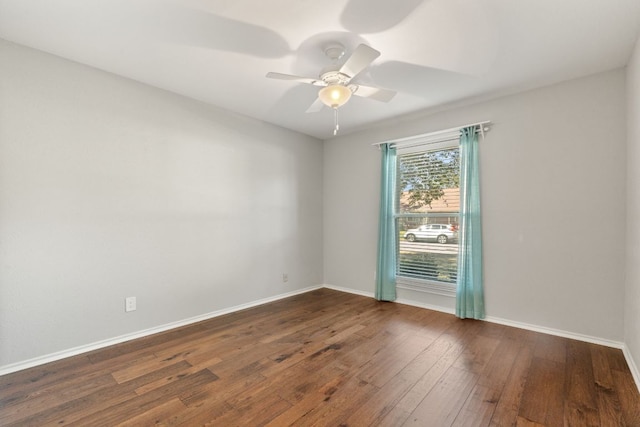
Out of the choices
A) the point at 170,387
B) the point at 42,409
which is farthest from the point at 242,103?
the point at 42,409

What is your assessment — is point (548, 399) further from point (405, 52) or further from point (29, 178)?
point (29, 178)

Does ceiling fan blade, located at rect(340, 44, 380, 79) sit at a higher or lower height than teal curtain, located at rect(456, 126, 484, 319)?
higher

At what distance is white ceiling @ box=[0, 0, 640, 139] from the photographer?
1.87 meters

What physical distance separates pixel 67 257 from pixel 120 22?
1.90m

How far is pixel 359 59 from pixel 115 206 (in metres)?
2.49

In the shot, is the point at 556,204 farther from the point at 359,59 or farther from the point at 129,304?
the point at 129,304

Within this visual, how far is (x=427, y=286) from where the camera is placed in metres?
3.78

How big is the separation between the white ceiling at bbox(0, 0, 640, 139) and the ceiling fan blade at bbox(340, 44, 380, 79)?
256 millimetres

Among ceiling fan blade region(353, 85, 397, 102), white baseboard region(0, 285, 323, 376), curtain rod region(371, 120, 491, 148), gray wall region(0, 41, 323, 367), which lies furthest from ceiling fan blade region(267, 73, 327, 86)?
white baseboard region(0, 285, 323, 376)

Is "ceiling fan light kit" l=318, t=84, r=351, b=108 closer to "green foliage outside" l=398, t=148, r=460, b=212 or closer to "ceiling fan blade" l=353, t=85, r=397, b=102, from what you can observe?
"ceiling fan blade" l=353, t=85, r=397, b=102

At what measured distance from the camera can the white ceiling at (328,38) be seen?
187cm

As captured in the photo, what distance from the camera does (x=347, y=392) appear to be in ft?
6.45

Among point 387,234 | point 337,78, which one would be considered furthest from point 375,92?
point 387,234

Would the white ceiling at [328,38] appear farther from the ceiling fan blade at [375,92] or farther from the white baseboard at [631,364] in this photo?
the white baseboard at [631,364]
